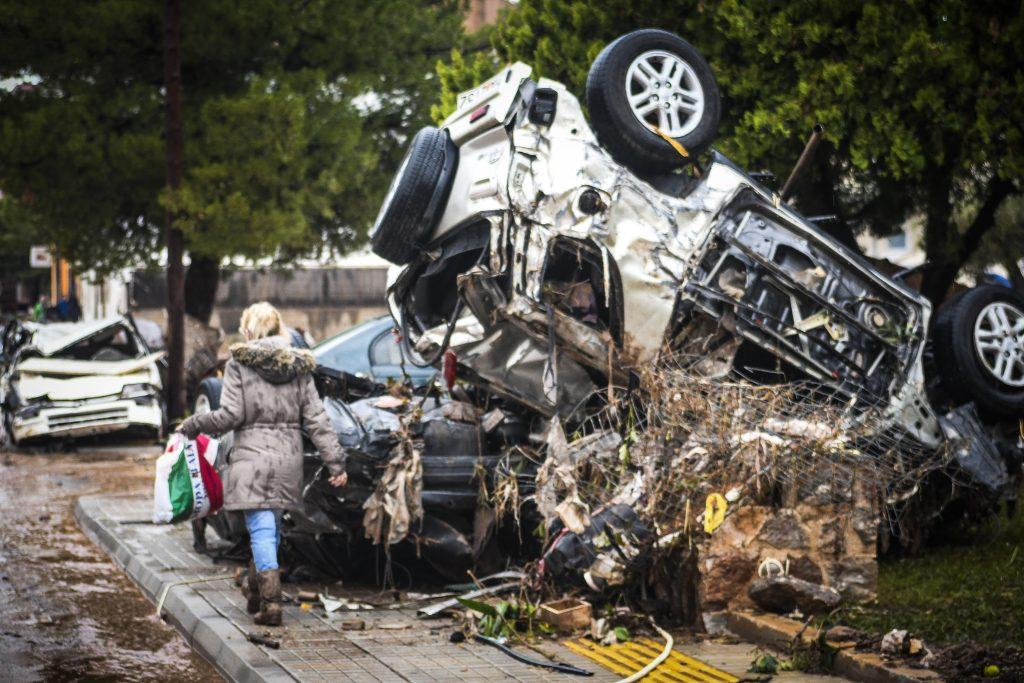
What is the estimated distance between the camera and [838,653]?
223 inches

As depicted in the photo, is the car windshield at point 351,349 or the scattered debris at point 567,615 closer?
the scattered debris at point 567,615

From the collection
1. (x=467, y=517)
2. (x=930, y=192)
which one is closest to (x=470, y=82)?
(x=930, y=192)

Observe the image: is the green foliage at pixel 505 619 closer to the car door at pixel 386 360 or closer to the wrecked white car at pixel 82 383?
the car door at pixel 386 360

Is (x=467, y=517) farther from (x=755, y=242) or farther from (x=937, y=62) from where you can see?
(x=937, y=62)

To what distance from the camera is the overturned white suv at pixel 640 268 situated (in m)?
7.29

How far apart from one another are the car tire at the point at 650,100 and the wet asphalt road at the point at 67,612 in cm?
369

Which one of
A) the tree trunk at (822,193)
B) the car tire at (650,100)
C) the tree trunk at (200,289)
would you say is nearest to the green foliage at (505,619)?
the car tire at (650,100)

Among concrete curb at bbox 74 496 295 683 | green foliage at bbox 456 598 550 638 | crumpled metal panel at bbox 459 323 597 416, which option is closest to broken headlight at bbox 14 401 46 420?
concrete curb at bbox 74 496 295 683

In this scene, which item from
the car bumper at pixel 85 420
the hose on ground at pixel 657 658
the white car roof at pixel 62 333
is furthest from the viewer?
the white car roof at pixel 62 333

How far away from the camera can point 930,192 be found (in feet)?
40.0

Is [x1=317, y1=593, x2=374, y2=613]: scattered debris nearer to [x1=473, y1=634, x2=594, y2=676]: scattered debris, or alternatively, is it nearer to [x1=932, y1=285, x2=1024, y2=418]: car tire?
[x1=473, y1=634, x2=594, y2=676]: scattered debris

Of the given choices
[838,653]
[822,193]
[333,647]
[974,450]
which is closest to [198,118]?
[822,193]

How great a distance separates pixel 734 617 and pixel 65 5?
17626mm

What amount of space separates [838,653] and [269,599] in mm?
2812
